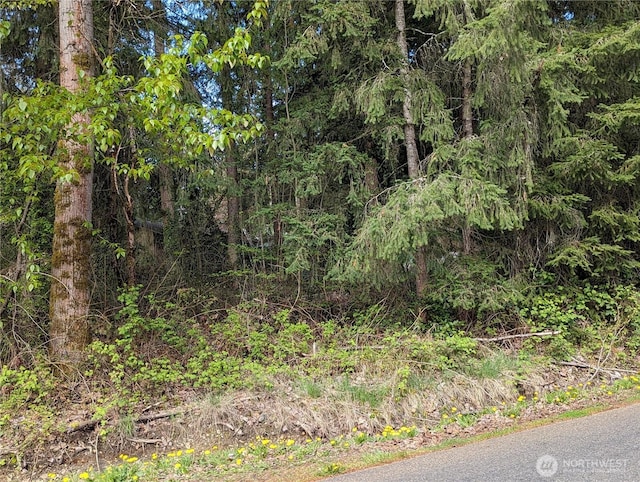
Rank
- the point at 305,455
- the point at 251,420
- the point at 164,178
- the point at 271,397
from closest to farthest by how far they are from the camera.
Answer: the point at 305,455 < the point at 251,420 < the point at 271,397 < the point at 164,178

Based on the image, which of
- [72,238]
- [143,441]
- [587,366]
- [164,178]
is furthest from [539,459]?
[164,178]

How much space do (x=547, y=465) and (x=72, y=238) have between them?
590 cm

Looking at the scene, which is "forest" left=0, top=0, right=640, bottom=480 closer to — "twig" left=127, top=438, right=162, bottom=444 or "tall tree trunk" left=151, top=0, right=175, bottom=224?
"tall tree trunk" left=151, top=0, right=175, bottom=224

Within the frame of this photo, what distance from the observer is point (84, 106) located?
421 cm

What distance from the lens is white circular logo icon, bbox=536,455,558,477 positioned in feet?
10.0

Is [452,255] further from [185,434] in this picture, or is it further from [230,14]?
[230,14]

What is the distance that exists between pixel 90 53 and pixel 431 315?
641 cm

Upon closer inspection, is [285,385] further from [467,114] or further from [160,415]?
[467,114]

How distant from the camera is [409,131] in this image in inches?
279

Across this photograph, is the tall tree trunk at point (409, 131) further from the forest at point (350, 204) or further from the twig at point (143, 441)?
the twig at point (143, 441)

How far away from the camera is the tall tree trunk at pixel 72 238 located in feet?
18.4

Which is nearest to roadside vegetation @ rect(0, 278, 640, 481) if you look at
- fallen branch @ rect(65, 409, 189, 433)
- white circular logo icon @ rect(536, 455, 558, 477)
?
fallen branch @ rect(65, 409, 189, 433)

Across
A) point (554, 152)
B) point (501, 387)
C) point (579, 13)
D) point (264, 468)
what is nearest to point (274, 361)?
point (264, 468)

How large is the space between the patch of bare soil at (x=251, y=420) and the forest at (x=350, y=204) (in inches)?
8.0
